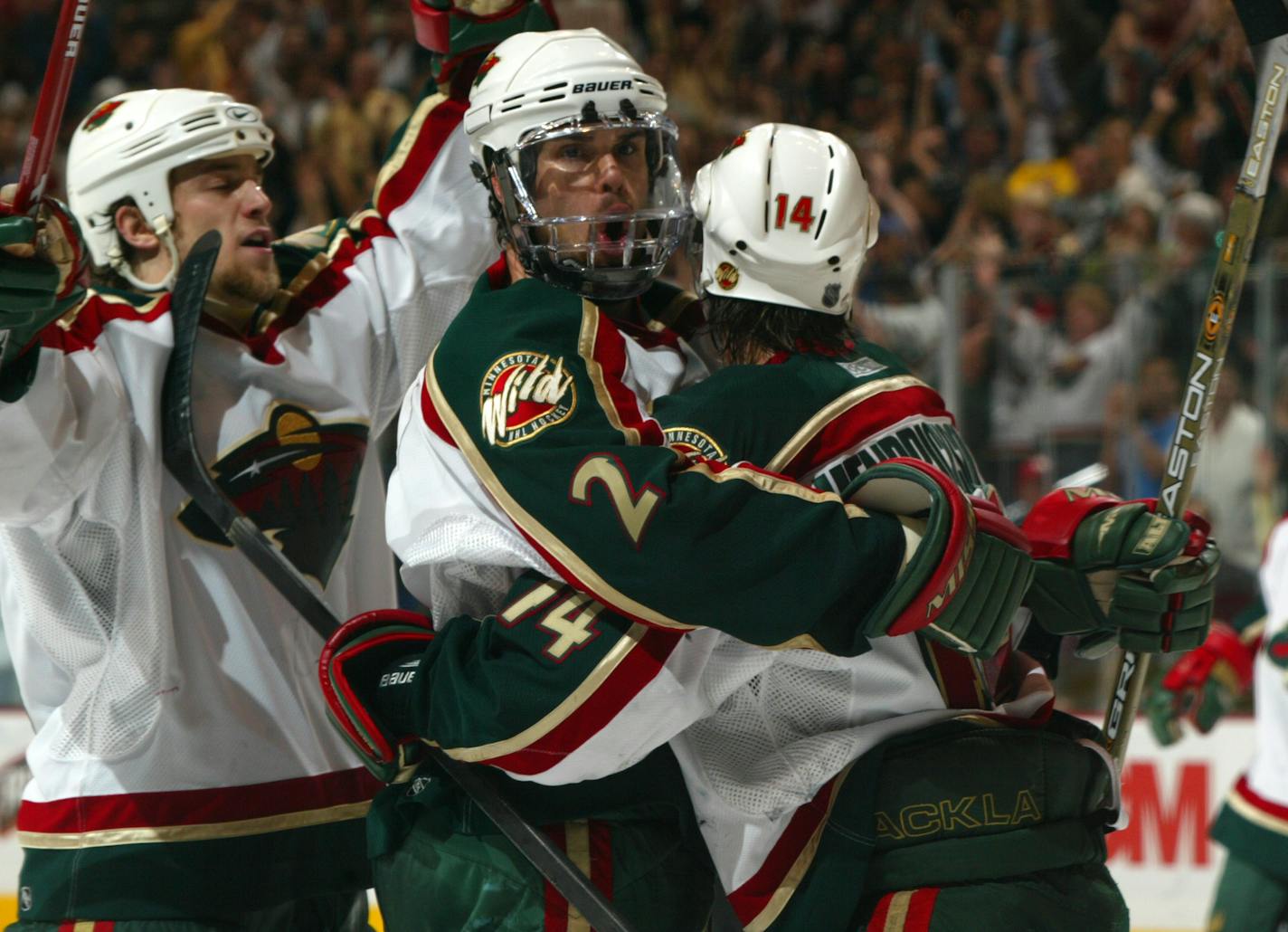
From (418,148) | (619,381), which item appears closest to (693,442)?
(619,381)

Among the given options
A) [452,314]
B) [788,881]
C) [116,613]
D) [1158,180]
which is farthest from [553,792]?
[1158,180]

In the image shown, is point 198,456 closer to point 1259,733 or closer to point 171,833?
point 171,833

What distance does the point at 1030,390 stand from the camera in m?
4.89

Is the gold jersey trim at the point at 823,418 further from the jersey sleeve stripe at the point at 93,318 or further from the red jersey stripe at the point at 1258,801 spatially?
the red jersey stripe at the point at 1258,801

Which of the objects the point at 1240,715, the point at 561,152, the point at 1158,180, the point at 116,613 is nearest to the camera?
the point at 561,152

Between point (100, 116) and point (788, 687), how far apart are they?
1427 mm

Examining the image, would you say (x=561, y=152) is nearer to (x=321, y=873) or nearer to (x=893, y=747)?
(x=893, y=747)

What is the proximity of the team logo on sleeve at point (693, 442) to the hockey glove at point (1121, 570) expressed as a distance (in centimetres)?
39

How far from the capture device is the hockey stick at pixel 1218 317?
197 centimetres

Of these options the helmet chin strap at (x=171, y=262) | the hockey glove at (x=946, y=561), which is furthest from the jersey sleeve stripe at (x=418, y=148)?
the hockey glove at (x=946, y=561)

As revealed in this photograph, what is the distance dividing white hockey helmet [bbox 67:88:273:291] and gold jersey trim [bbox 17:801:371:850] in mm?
797

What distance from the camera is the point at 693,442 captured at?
1.88 meters

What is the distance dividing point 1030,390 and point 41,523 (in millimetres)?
3268

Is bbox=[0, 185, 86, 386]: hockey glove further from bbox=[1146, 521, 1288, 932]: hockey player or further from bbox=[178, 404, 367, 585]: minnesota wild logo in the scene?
bbox=[1146, 521, 1288, 932]: hockey player
